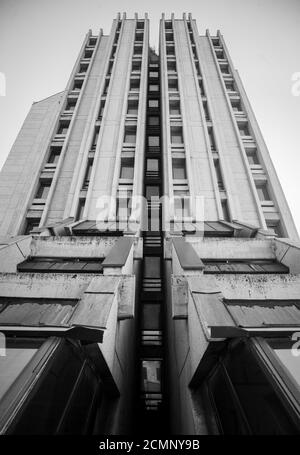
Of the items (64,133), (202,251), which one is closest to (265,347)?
(202,251)

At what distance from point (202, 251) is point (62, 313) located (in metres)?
6.58

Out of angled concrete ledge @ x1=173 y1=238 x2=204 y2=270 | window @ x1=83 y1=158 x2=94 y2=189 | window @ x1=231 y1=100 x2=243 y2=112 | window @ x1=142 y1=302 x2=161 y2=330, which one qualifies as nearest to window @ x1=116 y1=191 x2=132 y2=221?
window @ x1=83 y1=158 x2=94 y2=189

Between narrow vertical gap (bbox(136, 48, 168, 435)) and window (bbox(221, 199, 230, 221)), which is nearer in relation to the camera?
narrow vertical gap (bbox(136, 48, 168, 435))

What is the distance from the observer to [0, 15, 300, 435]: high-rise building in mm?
3830

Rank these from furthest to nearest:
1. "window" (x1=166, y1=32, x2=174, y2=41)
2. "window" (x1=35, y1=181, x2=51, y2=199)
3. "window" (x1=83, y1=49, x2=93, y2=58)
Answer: "window" (x1=166, y1=32, x2=174, y2=41) → "window" (x1=83, y1=49, x2=93, y2=58) → "window" (x1=35, y1=181, x2=51, y2=199)

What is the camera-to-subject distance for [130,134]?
19281 mm

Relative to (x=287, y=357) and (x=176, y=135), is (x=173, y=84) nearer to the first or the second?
(x=176, y=135)

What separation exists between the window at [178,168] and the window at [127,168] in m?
3.30

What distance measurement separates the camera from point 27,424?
2854 millimetres

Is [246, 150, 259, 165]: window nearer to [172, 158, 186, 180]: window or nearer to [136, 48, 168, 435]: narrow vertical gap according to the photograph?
[172, 158, 186, 180]: window

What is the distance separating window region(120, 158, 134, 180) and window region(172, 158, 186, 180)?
330cm

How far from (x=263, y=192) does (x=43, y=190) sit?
16384 mm

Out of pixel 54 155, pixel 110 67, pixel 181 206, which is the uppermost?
pixel 110 67

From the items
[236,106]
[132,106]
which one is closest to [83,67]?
[132,106]
